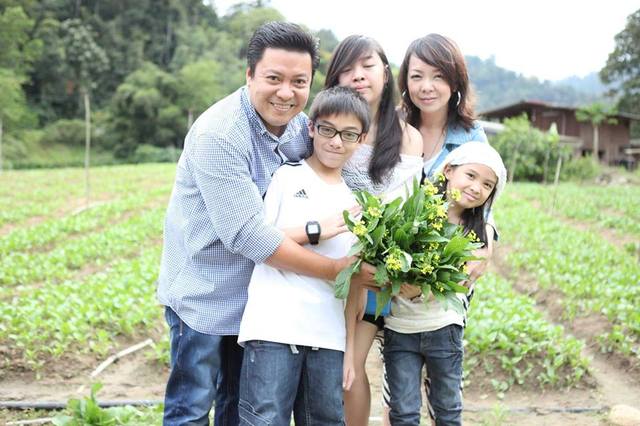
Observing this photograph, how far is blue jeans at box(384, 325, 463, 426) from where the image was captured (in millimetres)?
3117

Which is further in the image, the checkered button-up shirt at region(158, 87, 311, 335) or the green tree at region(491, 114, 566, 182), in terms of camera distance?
the green tree at region(491, 114, 566, 182)

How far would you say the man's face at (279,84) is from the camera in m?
2.61

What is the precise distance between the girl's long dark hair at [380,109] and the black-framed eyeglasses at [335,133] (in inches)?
11.4

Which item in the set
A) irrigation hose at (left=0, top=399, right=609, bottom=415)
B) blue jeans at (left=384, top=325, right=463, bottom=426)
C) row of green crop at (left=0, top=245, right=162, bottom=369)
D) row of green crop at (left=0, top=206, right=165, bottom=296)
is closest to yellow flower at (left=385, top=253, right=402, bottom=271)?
blue jeans at (left=384, top=325, right=463, bottom=426)

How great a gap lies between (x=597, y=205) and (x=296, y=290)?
18.2 m

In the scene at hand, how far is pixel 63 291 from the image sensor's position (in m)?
7.58

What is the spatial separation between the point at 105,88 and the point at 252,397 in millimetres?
48937

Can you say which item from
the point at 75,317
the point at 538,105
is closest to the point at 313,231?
the point at 75,317

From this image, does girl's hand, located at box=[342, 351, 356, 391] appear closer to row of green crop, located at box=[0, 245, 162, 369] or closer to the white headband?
the white headband

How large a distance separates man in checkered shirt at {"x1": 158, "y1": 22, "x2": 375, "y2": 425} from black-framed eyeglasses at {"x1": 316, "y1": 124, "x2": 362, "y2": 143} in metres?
0.13

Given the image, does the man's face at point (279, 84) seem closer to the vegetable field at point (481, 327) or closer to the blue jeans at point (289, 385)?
the blue jeans at point (289, 385)

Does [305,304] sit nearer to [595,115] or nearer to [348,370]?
[348,370]

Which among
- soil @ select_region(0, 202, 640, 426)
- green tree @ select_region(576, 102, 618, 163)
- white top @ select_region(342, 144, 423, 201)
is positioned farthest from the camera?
green tree @ select_region(576, 102, 618, 163)

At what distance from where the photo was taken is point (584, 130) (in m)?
35.6
